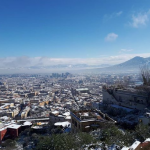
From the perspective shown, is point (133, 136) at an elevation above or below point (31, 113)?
above

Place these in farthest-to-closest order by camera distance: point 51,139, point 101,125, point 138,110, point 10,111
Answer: point 10,111
point 138,110
point 101,125
point 51,139

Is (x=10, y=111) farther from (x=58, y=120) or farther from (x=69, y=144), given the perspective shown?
(x=69, y=144)

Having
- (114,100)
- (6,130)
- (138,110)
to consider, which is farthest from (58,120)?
(138,110)

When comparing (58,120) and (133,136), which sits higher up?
(133,136)

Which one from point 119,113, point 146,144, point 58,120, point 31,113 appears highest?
point 146,144

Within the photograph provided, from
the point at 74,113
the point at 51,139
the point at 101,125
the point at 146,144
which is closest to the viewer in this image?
the point at 146,144

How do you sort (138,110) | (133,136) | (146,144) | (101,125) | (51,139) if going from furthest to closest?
(138,110) → (101,125) → (133,136) → (51,139) → (146,144)

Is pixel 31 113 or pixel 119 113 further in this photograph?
pixel 31 113

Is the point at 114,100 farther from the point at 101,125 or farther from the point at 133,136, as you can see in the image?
the point at 133,136

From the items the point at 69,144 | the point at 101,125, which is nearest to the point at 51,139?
the point at 69,144
